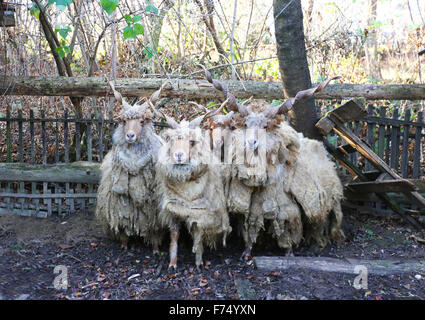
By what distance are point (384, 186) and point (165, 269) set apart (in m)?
3.09

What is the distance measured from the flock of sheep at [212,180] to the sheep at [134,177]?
0.01 metres

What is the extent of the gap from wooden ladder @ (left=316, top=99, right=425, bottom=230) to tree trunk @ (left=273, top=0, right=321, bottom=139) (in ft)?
1.55

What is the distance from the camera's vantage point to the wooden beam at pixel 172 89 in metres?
6.51

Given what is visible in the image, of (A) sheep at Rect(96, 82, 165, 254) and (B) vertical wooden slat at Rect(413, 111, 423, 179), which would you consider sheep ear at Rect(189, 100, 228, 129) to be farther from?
(B) vertical wooden slat at Rect(413, 111, 423, 179)

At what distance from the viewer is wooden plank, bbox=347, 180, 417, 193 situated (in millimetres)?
5355

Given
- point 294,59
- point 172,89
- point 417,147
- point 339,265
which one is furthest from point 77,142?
point 417,147

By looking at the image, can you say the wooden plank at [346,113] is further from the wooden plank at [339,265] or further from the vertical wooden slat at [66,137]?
the vertical wooden slat at [66,137]

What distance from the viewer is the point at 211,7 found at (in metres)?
8.13

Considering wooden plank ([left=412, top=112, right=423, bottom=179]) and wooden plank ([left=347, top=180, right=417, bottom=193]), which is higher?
wooden plank ([left=412, top=112, right=423, bottom=179])

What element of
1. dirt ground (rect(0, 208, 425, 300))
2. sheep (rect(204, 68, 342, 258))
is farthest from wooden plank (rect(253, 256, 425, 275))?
sheep (rect(204, 68, 342, 258))

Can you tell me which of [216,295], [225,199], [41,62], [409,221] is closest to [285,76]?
[225,199]

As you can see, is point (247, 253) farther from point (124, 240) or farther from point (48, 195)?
point (48, 195)
